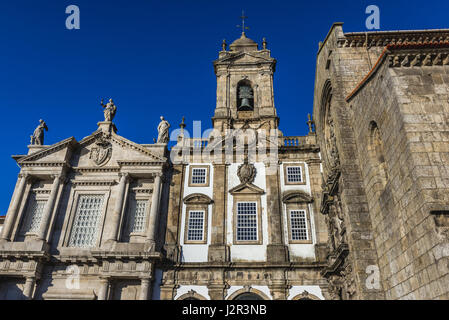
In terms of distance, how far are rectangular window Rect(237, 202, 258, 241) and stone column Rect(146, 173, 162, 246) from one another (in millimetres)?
4860

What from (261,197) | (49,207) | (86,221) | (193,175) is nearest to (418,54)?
(261,197)

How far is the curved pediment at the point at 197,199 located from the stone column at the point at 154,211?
67.8 inches

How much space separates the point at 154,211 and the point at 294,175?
8942 mm

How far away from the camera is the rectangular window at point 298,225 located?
19.2m

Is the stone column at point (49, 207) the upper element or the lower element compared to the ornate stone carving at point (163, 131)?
lower

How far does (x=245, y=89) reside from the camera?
24.9 m

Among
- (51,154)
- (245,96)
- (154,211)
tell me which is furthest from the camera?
(245,96)

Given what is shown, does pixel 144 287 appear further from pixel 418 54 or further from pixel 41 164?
pixel 418 54

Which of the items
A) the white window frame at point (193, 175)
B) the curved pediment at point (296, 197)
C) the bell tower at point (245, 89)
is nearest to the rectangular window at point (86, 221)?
the white window frame at point (193, 175)

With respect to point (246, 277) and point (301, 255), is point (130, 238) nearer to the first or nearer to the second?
point (246, 277)

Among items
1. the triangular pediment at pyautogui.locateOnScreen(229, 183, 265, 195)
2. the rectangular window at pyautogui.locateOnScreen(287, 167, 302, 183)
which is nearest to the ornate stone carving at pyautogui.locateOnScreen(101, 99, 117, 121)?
the triangular pediment at pyautogui.locateOnScreen(229, 183, 265, 195)
